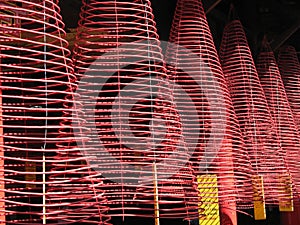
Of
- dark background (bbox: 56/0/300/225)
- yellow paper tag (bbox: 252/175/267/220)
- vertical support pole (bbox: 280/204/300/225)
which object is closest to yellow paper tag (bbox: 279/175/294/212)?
yellow paper tag (bbox: 252/175/267/220)

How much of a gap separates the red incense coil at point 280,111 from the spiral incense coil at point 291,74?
1.58ft

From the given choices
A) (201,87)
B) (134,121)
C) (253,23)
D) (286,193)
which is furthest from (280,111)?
(134,121)

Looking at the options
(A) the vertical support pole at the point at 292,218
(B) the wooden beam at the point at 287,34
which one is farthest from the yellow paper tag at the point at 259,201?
(B) the wooden beam at the point at 287,34

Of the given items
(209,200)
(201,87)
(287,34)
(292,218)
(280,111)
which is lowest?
(209,200)

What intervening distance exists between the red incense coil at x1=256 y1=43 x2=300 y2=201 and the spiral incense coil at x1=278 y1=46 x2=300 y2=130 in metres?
0.48

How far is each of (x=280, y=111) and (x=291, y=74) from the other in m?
0.67

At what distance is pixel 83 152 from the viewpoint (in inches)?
72.7

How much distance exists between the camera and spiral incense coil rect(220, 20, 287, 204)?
396 centimetres

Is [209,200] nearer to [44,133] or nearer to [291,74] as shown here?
[44,133]

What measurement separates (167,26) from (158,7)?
157 millimetres

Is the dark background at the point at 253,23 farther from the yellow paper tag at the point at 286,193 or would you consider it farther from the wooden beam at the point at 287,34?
the yellow paper tag at the point at 286,193

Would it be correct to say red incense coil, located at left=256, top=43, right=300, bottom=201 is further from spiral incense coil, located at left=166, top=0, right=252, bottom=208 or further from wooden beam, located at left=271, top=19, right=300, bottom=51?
wooden beam, located at left=271, top=19, right=300, bottom=51

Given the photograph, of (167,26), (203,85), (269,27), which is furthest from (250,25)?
(203,85)

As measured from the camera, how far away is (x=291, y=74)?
5129mm
